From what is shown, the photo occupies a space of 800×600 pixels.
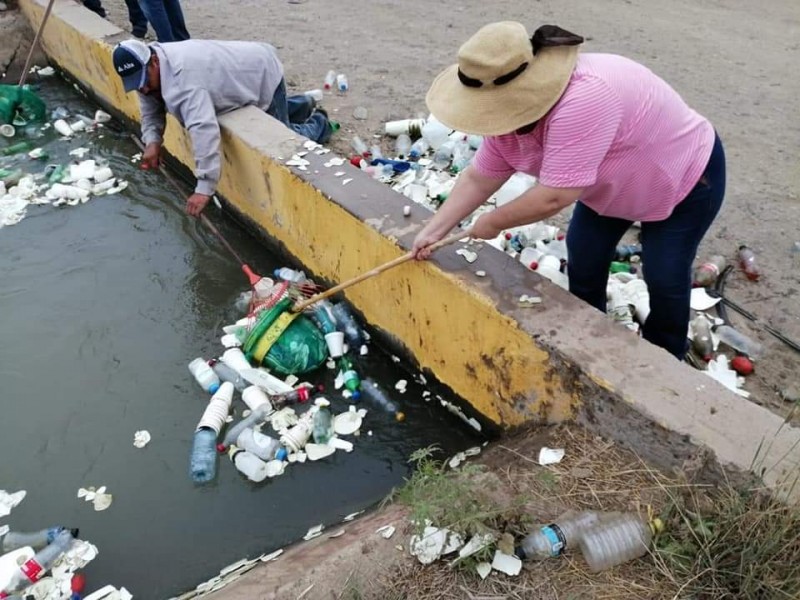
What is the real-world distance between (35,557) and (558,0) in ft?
30.7

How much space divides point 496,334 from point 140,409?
2152 mm

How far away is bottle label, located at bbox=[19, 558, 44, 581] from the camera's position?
286 cm

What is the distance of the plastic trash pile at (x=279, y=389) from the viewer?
346 cm

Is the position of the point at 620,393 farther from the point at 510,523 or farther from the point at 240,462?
the point at 240,462

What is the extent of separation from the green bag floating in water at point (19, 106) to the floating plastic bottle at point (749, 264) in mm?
6849

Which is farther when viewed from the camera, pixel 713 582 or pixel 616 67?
pixel 616 67

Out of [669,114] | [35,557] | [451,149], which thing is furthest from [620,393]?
[451,149]

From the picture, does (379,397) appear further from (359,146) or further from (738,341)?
(359,146)

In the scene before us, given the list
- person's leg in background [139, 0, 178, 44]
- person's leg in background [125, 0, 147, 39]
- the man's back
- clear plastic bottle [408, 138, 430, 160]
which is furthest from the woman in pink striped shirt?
person's leg in background [125, 0, 147, 39]

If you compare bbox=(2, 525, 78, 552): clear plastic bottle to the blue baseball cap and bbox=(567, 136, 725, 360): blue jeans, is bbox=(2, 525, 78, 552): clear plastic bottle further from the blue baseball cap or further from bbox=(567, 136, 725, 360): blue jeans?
the blue baseball cap

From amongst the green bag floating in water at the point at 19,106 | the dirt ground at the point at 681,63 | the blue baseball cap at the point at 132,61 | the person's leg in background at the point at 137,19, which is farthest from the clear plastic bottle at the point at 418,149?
the person's leg in background at the point at 137,19

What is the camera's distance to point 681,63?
738 centimetres

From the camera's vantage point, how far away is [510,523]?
2.38 m

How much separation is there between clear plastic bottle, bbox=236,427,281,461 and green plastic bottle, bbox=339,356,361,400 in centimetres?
54
